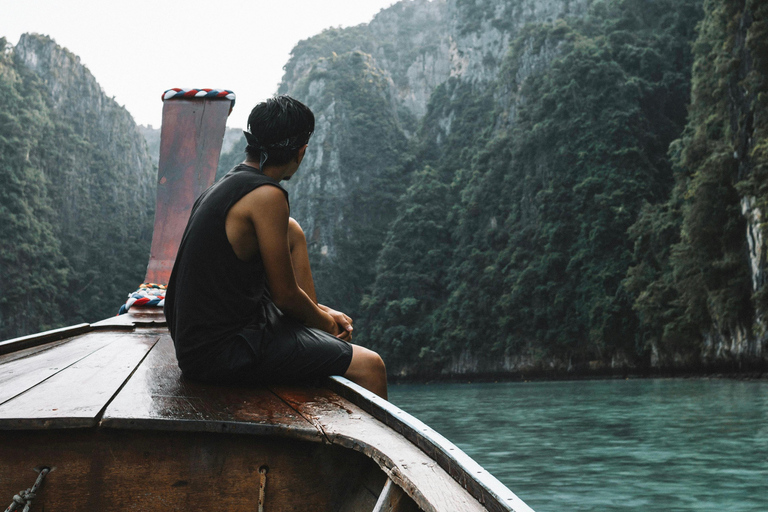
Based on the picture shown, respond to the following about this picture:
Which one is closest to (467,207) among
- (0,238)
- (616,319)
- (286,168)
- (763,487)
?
(616,319)

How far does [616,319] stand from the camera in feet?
71.4

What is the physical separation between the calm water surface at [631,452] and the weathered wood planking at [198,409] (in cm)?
275

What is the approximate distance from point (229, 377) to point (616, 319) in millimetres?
21689

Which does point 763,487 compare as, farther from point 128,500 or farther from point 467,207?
point 467,207

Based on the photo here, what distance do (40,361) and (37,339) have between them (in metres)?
0.47

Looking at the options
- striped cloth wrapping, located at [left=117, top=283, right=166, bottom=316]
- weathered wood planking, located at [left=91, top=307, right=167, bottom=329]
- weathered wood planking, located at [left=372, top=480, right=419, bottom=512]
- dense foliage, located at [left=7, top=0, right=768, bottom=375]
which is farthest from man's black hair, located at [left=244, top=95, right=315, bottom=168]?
dense foliage, located at [left=7, top=0, right=768, bottom=375]

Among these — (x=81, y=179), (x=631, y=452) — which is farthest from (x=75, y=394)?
(x=81, y=179)

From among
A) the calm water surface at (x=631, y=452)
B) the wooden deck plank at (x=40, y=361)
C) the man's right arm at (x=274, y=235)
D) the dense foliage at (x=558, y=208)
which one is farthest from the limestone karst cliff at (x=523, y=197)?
the man's right arm at (x=274, y=235)

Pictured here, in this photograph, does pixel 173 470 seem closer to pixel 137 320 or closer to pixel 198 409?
pixel 198 409

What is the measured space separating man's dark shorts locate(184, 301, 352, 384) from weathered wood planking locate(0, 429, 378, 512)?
13.1 inches

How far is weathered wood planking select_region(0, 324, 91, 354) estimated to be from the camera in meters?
2.09

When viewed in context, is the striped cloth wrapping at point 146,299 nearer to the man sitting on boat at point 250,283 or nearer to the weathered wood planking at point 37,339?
the weathered wood planking at point 37,339

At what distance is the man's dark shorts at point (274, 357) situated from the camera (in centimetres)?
156

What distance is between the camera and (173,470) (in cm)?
123
